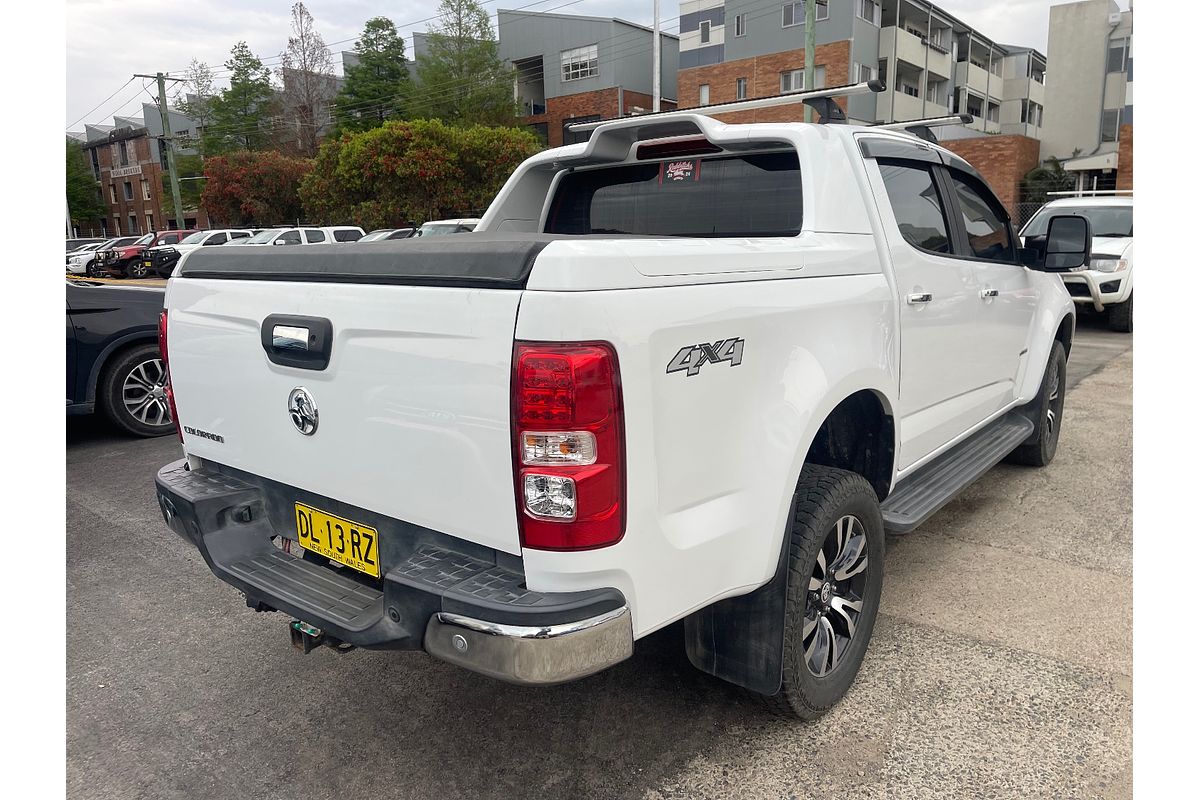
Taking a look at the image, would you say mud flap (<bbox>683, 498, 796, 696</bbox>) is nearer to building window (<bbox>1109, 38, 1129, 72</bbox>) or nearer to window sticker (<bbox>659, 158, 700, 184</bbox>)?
window sticker (<bbox>659, 158, 700, 184</bbox>)

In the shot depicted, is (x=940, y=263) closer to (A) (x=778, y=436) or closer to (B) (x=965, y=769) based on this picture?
(A) (x=778, y=436)

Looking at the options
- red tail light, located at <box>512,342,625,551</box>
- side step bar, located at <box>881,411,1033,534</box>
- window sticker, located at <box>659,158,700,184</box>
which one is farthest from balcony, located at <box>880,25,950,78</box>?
red tail light, located at <box>512,342,625,551</box>

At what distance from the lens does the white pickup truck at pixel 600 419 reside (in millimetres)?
1913

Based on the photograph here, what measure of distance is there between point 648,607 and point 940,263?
219cm

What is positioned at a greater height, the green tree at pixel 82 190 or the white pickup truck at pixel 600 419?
the green tree at pixel 82 190

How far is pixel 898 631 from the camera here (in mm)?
3365

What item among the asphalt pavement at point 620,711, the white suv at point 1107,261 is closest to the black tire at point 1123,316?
the white suv at point 1107,261

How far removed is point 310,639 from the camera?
243 cm

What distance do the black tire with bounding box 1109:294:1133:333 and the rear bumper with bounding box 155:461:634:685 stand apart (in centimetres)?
1240

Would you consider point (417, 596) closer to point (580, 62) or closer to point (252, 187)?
point (252, 187)

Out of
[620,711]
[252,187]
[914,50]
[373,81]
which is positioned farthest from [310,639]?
[373,81]

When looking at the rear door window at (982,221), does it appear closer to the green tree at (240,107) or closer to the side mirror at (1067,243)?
the side mirror at (1067,243)

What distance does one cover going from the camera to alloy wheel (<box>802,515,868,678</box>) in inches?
107

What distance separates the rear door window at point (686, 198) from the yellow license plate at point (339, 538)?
1.87m
